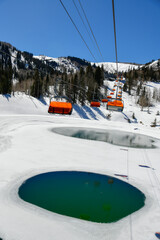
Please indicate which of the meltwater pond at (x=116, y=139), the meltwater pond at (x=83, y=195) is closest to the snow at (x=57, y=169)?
the meltwater pond at (x=83, y=195)

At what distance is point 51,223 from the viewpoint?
602cm

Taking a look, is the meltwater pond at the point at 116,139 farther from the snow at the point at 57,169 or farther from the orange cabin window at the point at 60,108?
the snow at the point at 57,169

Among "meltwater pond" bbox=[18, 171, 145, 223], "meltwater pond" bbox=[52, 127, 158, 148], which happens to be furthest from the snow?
"meltwater pond" bbox=[52, 127, 158, 148]

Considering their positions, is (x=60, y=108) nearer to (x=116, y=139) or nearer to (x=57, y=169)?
(x=116, y=139)

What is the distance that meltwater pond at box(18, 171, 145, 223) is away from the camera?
22.9ft

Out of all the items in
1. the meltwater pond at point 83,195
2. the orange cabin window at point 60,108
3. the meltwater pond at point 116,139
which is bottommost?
the meltwater pond at point 116,139

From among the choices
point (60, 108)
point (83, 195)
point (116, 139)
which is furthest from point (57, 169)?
point (116, 139)

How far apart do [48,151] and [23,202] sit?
7210 mm

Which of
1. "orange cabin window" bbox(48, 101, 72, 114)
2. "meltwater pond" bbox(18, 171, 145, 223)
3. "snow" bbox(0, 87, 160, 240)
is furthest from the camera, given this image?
"orange cabin window" bbox(48, 101, 72, 114)

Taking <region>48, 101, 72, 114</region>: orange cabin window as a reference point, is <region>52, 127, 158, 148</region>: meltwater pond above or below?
below

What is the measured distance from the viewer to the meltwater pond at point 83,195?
6.97 m

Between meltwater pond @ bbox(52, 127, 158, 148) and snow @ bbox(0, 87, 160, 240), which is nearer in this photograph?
snow @ bbox(0, 87, 160, 240)

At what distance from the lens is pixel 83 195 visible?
8375 millimetres

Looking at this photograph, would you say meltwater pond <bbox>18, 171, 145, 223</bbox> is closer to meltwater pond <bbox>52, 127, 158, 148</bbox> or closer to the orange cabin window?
the orange cabin window
